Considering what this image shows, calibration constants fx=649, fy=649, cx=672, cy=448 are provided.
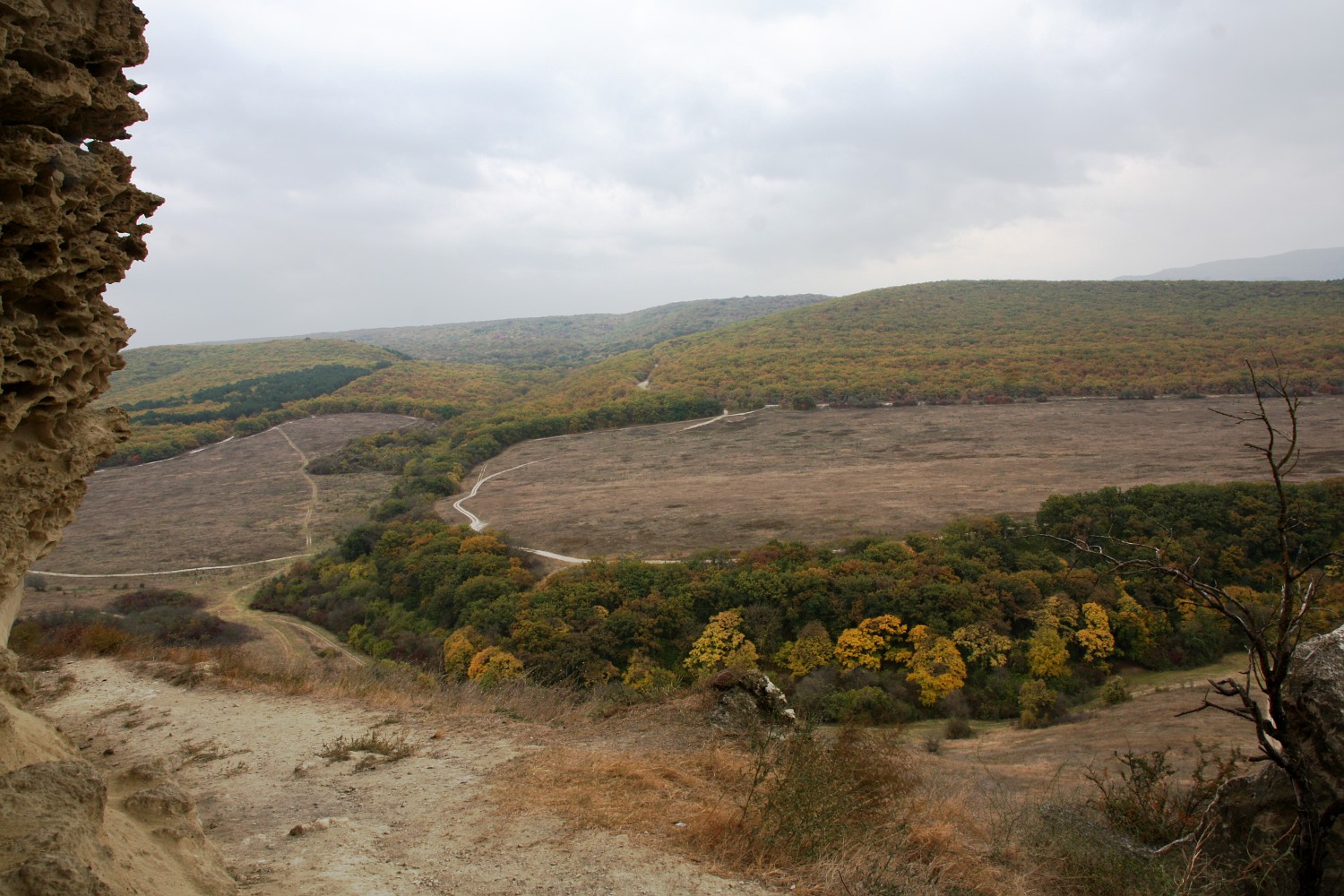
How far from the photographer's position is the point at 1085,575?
811 inches

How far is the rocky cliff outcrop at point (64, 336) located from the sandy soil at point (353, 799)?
0.88 meters

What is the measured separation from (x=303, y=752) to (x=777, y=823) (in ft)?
18.7

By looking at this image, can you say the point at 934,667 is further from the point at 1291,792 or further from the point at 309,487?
the point at 309,487

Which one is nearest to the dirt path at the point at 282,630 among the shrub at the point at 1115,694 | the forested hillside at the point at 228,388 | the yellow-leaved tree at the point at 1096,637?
the shrub at the point at 1115,694

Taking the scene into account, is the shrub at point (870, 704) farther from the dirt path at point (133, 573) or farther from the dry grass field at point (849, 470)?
the dirt path at point (133, 573)

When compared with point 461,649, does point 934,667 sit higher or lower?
lower

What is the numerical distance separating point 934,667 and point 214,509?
48512 mm

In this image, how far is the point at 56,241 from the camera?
14.8ft

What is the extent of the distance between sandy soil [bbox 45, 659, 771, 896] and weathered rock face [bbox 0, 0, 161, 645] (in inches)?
109

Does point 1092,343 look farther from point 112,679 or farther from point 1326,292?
point 112,679

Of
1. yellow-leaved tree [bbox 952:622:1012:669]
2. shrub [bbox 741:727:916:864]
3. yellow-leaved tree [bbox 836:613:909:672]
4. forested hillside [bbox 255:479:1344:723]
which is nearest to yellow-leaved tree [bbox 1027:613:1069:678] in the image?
forested hillside [bbox 255:479:1344:723]

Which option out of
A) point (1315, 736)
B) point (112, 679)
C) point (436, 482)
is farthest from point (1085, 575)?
point (436, 482)

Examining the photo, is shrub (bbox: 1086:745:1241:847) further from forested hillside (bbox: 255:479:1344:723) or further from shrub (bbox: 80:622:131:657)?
shrub (bbox: 80:622:131:657)

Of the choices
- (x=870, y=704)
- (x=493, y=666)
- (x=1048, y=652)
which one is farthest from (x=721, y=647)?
(x=1048, y=652)
